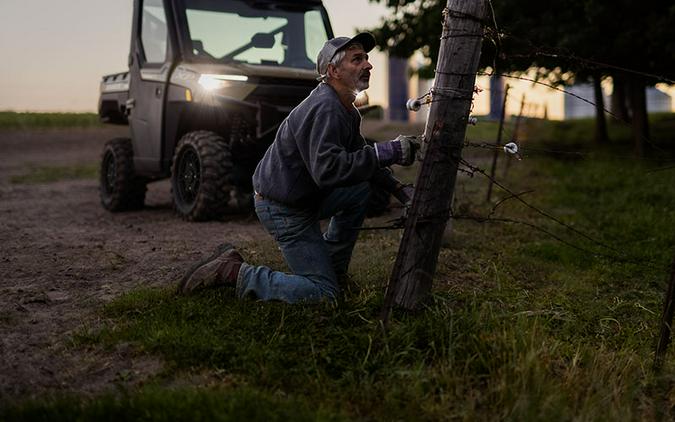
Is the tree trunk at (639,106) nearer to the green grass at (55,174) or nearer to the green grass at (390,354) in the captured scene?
the green grass at (55,174)

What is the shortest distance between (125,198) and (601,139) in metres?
15.4

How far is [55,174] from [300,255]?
1215cm

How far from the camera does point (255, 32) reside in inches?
335

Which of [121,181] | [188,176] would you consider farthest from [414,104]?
Result: [121,181]

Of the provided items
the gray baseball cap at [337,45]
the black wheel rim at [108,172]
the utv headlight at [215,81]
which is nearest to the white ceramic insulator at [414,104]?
the gray baseball cap at [337,45]

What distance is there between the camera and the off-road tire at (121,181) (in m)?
9.77

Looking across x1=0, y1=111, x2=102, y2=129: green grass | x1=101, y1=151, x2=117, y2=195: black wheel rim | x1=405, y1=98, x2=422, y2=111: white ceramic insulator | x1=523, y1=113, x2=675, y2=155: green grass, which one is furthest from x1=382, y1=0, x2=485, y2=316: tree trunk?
x1=0, y1=111, x2=102, y2=129: green grass

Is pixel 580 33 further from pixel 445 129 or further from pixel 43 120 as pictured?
pixel 43 120

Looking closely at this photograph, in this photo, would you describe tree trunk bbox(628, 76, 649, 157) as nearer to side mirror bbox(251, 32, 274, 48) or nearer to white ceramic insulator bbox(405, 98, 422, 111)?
side mirror bbox(251, 32, 274, 48)

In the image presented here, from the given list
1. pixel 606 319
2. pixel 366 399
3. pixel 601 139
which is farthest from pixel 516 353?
pixel 601 139

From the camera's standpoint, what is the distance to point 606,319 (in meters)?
5.02

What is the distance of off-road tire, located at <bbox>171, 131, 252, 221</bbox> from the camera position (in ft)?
25.8

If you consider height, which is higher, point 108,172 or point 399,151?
point 399,151

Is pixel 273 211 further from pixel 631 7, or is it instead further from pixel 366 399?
pixel 631 7
